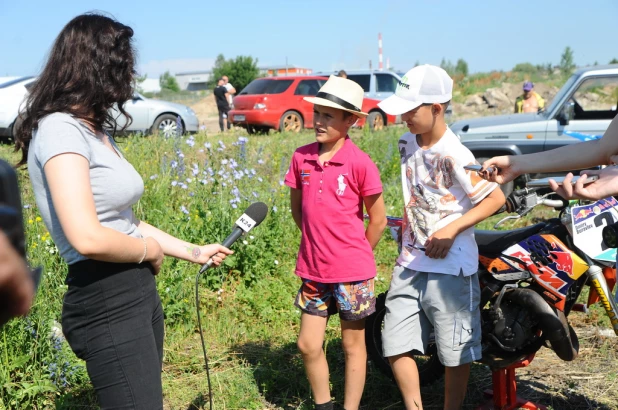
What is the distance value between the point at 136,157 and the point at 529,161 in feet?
17.1

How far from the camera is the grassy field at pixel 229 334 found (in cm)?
371

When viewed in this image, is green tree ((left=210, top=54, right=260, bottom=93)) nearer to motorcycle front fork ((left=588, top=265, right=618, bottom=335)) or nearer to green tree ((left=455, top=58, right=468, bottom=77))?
green tree ((left=455, top=58, right=468, bottom=77))

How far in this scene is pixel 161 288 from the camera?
15.0 ft

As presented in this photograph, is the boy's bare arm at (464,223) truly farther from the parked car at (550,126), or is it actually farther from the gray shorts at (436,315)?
the parked car at (550,126)

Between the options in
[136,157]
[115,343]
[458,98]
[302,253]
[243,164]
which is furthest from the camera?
[458,98]

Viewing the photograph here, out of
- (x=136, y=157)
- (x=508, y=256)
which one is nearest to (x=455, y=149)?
(x=508, y=256)

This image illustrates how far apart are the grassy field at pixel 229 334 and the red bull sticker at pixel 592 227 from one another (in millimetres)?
983

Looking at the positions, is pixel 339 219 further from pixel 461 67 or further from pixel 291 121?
pixel 461 67

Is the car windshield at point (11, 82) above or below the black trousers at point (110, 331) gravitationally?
above

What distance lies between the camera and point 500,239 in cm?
369

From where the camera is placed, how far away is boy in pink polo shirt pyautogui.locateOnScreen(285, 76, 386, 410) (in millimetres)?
3340

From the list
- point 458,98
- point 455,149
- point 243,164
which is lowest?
point 458,98

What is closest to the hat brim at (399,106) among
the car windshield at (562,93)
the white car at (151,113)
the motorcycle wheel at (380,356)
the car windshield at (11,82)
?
the motorcycle wheel at (380,356)

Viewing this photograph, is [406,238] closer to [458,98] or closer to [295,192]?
[295,192]
